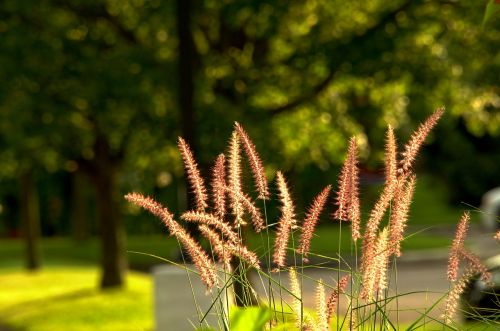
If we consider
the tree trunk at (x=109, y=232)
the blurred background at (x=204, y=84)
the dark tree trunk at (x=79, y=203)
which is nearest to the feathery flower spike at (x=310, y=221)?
the blurred background at (x=204, y=84)

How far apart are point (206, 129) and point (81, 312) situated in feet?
14.8

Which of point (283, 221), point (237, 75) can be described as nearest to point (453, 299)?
point (283, 221)

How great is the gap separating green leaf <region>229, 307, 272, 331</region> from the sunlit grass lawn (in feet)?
37.3

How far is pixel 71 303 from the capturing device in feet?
70.6

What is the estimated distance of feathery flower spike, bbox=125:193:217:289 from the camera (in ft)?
12.2

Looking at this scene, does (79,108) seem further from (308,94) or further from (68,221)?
(68,221)

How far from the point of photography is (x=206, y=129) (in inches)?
690

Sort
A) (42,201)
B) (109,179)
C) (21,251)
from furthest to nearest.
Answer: (42,201) → (21,251) → (109,179)

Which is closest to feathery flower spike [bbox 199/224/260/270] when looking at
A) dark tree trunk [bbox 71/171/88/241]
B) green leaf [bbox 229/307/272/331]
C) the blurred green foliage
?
green leaf [bbox 229/307/272/331]

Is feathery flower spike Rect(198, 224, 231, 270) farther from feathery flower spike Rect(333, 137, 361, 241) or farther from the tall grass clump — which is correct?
feathery flower spike Rect(333, 137, 361, 241)

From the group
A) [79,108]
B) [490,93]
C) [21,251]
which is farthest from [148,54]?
[21,251]

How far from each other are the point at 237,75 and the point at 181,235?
14676 mm

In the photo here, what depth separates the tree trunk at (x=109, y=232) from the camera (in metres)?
23.9

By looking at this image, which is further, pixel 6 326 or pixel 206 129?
pixel 6 326
